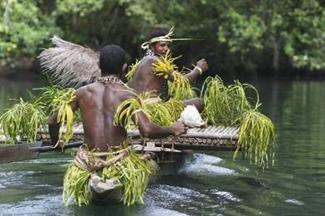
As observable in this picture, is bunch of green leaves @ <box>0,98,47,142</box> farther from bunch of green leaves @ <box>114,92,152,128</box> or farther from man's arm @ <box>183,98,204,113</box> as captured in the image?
bunch of green leaves @ <box>114,92,152,128</box>

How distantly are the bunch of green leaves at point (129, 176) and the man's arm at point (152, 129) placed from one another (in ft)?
1.28

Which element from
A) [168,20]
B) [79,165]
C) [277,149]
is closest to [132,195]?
[79,165]

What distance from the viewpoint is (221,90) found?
980 centimetres

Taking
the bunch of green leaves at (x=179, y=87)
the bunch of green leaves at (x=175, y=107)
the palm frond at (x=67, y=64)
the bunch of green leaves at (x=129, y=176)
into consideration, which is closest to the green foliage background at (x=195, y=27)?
the palm frond at (x=67, y=64)

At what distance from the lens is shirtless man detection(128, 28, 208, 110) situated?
8992 millimetres

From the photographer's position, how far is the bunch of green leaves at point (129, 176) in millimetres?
6895

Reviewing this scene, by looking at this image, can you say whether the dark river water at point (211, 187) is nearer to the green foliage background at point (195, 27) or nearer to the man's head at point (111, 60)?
the man's head at point (111, 60)

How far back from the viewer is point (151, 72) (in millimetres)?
8984

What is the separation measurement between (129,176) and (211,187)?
1759mm

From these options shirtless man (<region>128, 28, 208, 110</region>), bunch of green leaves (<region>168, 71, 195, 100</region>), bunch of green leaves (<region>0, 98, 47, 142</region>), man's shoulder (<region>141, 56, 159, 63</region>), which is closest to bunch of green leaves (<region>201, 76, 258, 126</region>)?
bunch of green leaves (<region>168, 71, 195, 100</region>)

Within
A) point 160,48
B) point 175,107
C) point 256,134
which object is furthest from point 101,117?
point 160,48

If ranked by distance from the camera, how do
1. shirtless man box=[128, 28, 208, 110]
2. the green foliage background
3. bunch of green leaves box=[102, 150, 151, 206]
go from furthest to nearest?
the green foliage background < shirtless man box=[128, 28, 208, 110] < bunch of green leaves box=[102, 150, 151, 206]

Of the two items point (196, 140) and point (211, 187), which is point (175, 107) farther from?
point (211, 187)

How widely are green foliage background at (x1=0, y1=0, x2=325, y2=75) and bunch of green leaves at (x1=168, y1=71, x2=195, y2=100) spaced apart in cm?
1463
